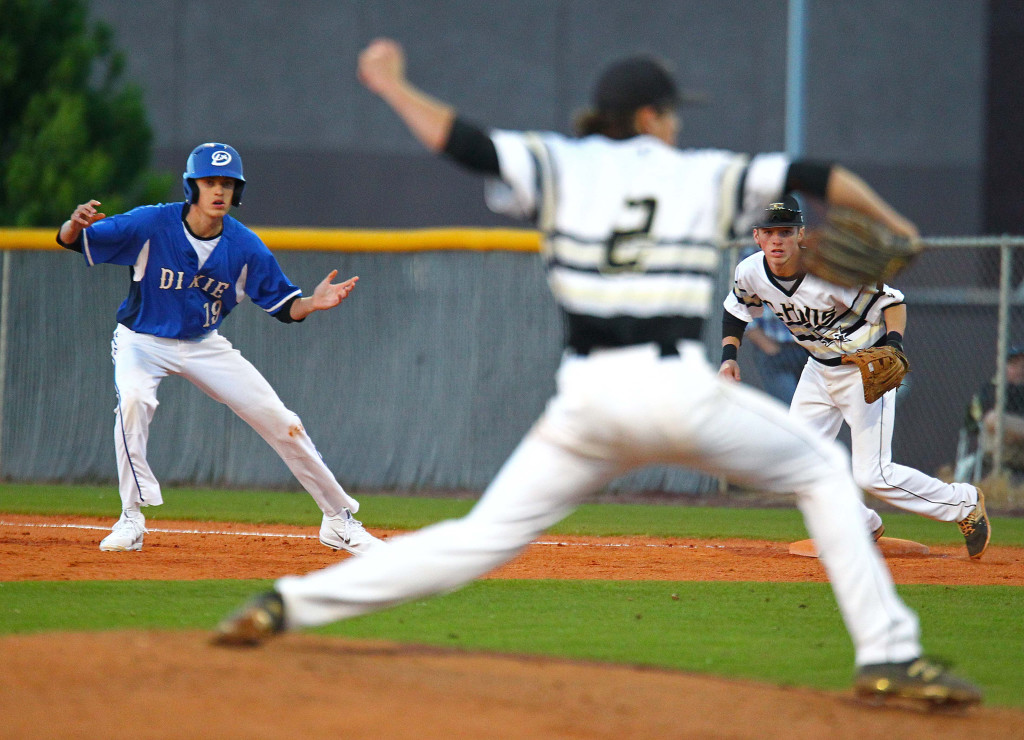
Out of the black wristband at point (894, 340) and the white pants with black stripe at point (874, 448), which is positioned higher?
the black wristband at point (894, 340)

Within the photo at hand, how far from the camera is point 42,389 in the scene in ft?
42.2

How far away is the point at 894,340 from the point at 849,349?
301 mm

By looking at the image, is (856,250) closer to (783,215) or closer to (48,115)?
(783,215)

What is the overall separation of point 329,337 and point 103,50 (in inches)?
242

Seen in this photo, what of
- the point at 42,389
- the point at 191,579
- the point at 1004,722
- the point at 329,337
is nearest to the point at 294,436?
the point at 191,579

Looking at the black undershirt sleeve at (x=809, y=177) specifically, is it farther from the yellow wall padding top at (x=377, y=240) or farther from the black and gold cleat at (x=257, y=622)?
the yellow wall padding top at (x=377, y=240)

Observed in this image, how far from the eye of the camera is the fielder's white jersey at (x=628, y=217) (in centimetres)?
387

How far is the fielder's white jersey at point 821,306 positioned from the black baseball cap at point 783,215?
1.13 ft

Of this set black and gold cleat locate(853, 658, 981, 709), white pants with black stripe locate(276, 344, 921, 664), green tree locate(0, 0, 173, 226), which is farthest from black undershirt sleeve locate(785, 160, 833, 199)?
green tree locate(0, 0, 173, 226)

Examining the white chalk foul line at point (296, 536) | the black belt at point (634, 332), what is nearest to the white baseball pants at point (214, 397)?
the white chalk foul line at point (296, 536)

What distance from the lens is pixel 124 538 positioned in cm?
735

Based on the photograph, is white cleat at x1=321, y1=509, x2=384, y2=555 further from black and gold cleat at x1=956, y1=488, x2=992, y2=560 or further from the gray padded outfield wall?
the gray padded outfield wall

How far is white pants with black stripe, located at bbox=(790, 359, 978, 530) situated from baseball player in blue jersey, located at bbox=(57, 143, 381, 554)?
2.96 m

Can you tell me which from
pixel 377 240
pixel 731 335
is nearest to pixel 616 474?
pixel 731 335
